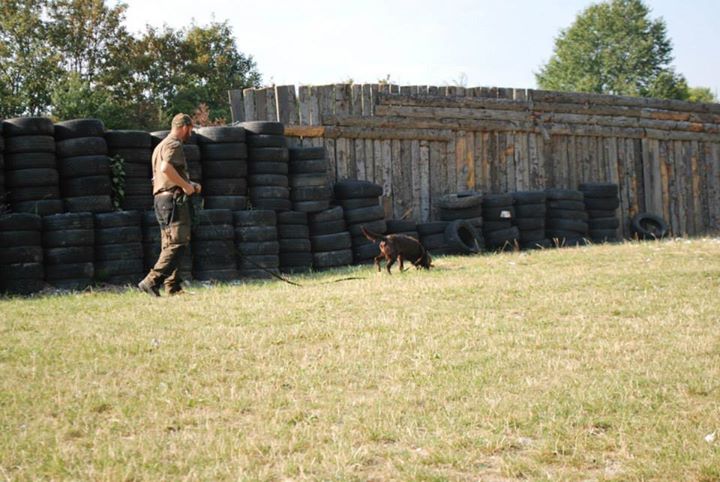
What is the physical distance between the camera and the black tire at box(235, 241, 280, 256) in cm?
1380

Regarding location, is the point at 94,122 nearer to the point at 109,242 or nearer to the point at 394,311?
the point at 109,242

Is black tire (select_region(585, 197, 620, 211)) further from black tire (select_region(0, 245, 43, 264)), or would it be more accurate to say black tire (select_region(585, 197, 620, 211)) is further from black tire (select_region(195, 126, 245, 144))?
black tire (select_region(0, 245, 43, 264))

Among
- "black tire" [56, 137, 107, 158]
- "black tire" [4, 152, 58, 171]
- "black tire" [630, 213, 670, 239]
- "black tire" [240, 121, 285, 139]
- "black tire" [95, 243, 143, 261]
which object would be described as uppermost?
"black tire" [240, 121, 285, 139]

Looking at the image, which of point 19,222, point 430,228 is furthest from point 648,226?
point 19,222

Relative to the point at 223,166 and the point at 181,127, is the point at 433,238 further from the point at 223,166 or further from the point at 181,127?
the point at 181,127

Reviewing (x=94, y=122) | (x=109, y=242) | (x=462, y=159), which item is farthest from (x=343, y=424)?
(x=462, y=159)

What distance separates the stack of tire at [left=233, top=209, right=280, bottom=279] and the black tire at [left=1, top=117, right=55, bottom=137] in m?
3.34

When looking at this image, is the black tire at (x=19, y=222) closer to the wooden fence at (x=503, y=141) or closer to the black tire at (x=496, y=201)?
the wooden fence at (x=503, y=141)

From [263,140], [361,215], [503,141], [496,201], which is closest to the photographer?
[263,140]

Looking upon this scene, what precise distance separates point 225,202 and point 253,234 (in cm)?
93

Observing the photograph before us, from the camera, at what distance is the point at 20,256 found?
39.2 feet

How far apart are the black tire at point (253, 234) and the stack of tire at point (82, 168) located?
2.12 metres

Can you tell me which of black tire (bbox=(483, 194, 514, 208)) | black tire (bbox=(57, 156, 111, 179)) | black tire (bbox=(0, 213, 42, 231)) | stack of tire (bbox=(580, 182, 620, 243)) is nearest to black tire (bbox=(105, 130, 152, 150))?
black tire (bbox=(57, 156, 111, 179))

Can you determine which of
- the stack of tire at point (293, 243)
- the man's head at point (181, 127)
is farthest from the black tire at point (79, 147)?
the stack of tire at point (293, 243)
